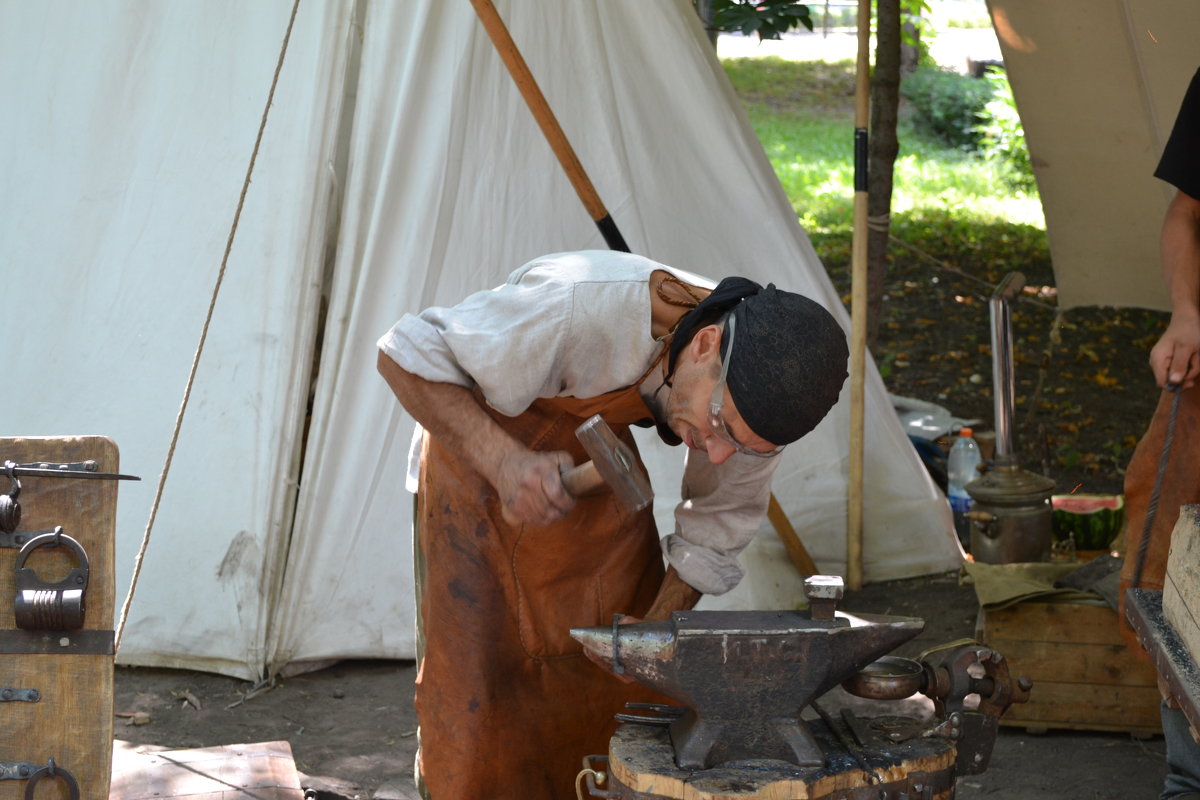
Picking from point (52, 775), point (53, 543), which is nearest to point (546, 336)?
point (53, 543)

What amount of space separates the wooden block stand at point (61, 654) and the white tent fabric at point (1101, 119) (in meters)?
3.65

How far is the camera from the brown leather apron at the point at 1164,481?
102 inches

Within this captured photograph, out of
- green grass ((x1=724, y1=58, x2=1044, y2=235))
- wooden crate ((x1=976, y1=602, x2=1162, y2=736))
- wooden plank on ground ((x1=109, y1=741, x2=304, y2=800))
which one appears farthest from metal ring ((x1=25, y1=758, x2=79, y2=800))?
green grass ((x1=724, y1=58, x2=1044, y2=235))

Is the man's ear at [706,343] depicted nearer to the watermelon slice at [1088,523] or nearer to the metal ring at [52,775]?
the metal ring at [52,775]

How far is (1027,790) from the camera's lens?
10.4 ft

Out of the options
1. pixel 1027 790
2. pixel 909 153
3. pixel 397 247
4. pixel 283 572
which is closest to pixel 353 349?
pixel 397 247

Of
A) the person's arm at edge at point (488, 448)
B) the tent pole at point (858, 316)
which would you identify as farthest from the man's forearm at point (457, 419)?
the tent pole at point (858, 316)

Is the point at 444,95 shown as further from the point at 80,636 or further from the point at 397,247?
the point at 80,636

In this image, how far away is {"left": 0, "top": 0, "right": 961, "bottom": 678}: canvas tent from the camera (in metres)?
3.63

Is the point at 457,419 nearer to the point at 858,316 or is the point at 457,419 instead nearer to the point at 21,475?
the point at 21,475

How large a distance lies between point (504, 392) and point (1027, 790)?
1.91 meters

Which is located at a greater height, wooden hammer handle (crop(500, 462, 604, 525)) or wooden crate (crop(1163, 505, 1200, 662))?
wooden hammer handle (crop(500, 462, 604, 525))

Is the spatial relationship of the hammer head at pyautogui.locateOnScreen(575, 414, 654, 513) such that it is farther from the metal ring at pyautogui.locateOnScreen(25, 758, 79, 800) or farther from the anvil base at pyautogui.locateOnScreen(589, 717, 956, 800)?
the metal ring at pyautogui.locateOnScreen(25, 758, 79, 800)

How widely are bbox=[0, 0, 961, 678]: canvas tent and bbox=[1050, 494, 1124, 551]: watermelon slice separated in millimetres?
1517
